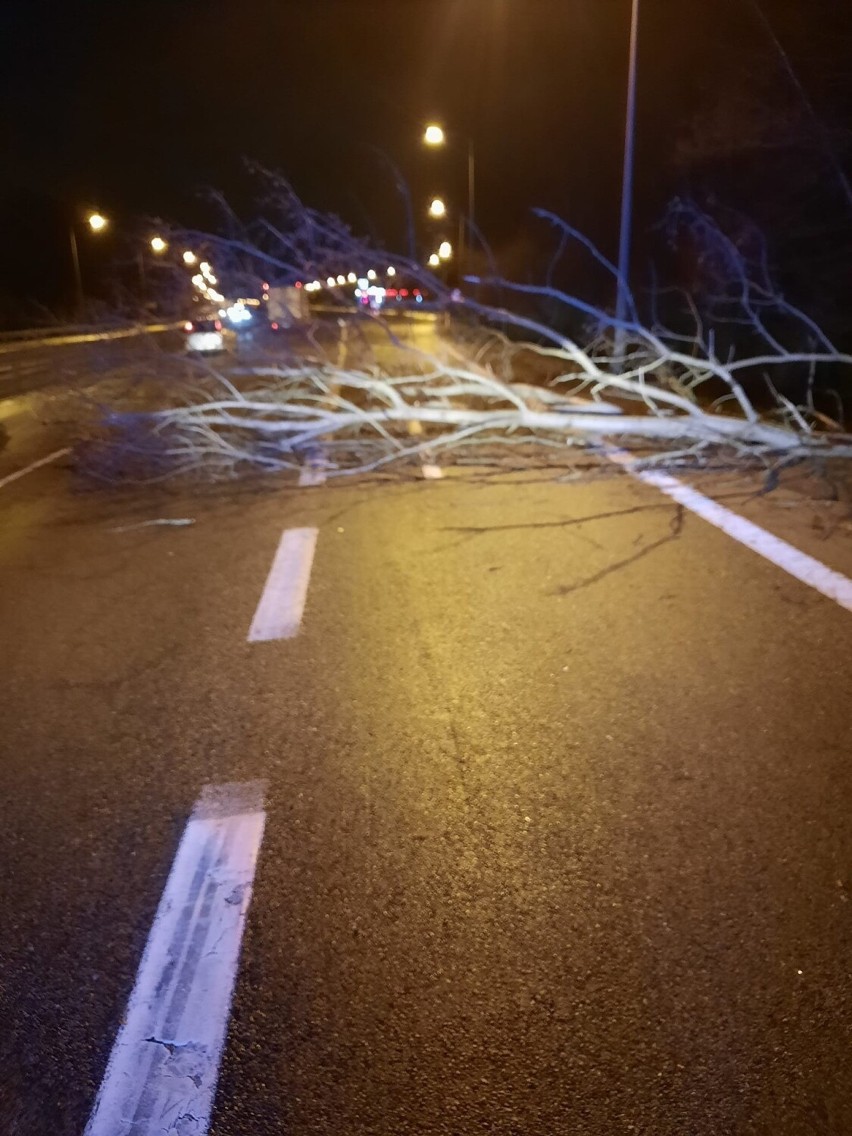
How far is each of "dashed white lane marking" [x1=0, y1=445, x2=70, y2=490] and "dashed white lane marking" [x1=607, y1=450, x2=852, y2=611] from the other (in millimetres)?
8036

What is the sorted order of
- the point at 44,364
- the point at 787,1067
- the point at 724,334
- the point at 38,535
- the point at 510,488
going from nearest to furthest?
1. the point at 787,1067
2. the point at 38,535
3. the point at 510,488
4. the point at 724,334
5. the point at 44,364

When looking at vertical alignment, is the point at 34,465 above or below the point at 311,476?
below

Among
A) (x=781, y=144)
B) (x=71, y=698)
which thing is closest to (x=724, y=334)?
(x=781, y=144)

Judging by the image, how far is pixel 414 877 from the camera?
354 centimetres

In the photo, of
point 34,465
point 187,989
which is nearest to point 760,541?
point 187,989

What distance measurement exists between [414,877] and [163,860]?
40.3 inches

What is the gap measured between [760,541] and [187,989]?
5.84 m

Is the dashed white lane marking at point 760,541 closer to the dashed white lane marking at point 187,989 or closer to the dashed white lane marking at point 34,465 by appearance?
the dashed white lane marking at point 187,989

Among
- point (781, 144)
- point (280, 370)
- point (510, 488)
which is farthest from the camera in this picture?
point (781, 144)

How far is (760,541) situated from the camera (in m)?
7.51

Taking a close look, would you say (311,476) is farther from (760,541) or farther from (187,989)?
(187,989)

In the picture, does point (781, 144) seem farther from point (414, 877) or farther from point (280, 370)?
point (414, 877)

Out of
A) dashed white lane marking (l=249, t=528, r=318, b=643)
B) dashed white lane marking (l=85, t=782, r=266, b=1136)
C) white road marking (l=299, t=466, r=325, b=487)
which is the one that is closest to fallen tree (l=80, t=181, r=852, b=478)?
white road marking (l=299, t=466, r=325, b=487)

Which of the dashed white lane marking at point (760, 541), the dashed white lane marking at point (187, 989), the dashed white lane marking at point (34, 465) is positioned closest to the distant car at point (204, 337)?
the dashed white lane marking at point (34, 465)
